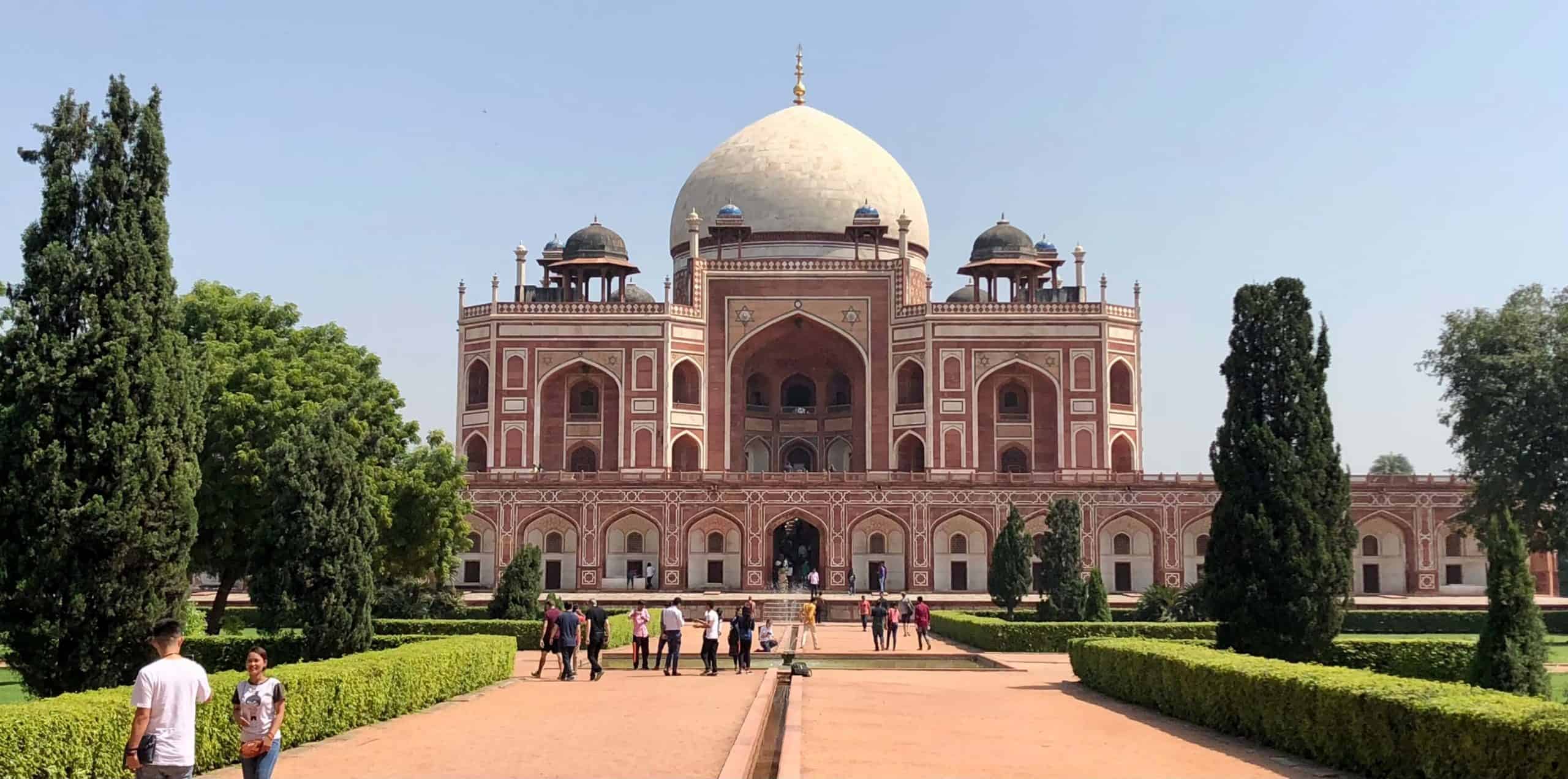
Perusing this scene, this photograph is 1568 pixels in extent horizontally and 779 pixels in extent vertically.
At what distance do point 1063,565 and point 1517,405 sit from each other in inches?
317

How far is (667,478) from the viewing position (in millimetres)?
37062

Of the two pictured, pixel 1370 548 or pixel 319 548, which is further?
pixel 1370 548

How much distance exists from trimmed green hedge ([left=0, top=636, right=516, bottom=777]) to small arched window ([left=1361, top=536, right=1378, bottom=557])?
2630 cm

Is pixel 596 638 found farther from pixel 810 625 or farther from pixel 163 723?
pixel 163 723

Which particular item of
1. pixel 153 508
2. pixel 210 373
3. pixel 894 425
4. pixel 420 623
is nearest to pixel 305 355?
pixel 210 373

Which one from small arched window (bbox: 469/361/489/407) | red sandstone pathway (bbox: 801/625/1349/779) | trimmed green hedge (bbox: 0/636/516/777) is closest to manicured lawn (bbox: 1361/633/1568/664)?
red sandstone pathway (bbox: 801/625/1349/779)

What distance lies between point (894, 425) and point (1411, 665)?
83.2ft

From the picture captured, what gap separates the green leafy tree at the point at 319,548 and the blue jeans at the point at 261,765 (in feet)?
22.6

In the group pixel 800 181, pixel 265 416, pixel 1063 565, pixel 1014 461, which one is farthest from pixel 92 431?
pixel 800 181

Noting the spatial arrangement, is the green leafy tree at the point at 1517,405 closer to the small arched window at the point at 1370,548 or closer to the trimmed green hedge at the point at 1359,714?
the small arched window at the point at 1370,548

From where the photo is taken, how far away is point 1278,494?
596 inches

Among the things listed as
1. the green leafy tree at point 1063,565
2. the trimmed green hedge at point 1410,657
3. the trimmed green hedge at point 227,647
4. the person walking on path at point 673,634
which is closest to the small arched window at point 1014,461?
the green leafy tree at point 1063,565

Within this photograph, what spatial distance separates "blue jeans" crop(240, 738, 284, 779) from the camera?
725 centimetres

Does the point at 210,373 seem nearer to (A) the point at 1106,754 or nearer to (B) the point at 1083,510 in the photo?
(A) the point at 1106,754
